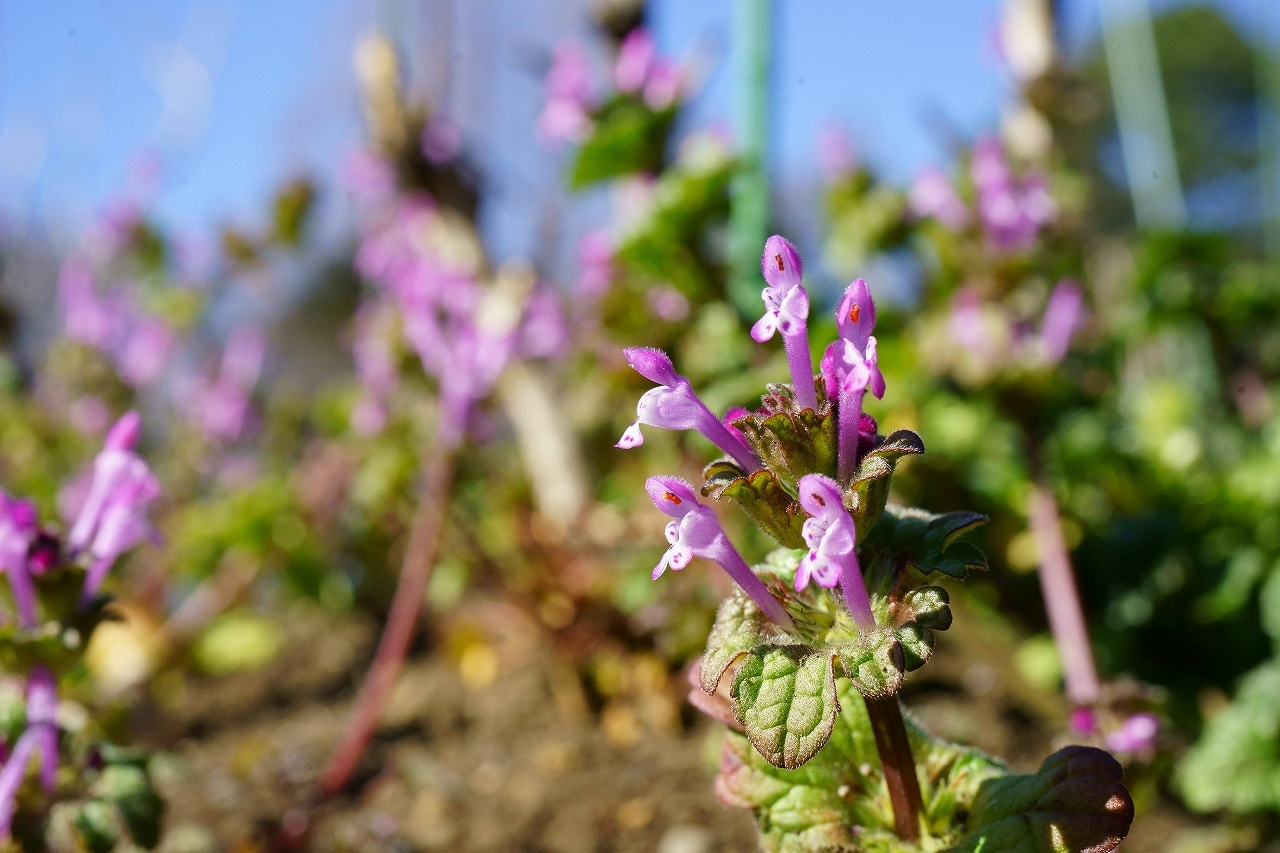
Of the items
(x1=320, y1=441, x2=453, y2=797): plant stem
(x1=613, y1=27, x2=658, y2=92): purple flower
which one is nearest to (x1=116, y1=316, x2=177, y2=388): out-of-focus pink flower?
(x1=320, y1=441, x2=453, y2=797): plant stem

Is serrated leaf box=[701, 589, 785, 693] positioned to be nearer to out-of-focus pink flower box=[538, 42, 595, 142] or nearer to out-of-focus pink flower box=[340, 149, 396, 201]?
out-of-focus pink flower box=[538, 42, 595, 142]

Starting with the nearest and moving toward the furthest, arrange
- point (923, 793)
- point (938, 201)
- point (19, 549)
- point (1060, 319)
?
point (923, 793) < point (19, 549) < point (1060, 319) < point (938, 201)

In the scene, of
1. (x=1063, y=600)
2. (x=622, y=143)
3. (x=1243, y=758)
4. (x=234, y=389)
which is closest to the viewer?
(x=1243, y=758)

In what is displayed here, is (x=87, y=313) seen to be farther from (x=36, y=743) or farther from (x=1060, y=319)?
(x=1060, y=319)

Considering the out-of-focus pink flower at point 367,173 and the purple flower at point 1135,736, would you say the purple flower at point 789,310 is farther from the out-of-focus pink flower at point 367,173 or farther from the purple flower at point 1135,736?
the out-of-focus pink flower at point 367,173

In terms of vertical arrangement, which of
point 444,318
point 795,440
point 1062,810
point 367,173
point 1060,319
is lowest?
point 1062,810

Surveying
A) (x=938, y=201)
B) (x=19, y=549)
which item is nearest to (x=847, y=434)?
(x=19, y=549)
